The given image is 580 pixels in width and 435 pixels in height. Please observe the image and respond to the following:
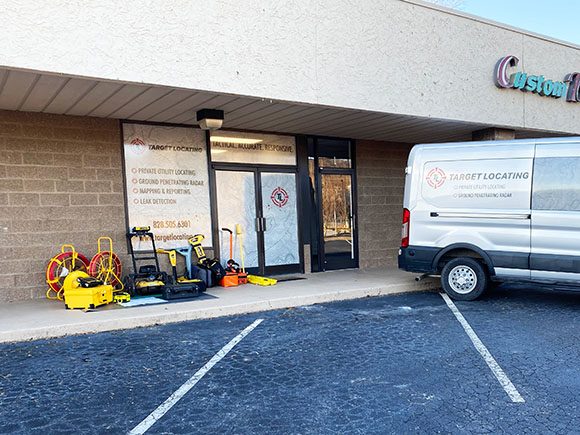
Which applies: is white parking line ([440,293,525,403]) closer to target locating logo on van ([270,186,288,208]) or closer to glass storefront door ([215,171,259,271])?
glass storefront door ([215,171,259,271])

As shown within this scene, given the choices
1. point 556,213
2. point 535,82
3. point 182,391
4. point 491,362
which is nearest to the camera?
point 182,391

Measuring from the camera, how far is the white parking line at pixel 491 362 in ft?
12.6

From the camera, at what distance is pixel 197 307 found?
6.88m

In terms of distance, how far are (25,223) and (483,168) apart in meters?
7.37

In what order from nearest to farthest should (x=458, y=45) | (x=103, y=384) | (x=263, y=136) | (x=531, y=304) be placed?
1. (x=103, y=384)
2. (x=531, y=304)
3. (x=458, y=45)
4. (x=263, y=136)

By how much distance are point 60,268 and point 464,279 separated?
650 cm

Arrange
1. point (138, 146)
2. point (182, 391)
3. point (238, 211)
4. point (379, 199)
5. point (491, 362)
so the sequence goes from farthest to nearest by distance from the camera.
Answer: point (379, 199) → point (238, 211) → point (138, 146) → point (491, 362) → point (182, 391)

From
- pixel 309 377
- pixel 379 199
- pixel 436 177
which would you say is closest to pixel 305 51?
pixel 436 177

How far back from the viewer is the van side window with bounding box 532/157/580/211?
687 cm

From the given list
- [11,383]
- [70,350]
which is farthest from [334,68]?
[11,383]

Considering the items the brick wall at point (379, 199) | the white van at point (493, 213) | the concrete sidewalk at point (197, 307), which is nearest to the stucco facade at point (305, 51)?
the white van at point (493, 213)

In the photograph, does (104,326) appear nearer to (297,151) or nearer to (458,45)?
(297,151)

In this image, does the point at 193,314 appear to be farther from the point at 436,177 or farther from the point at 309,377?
the point at 436,177

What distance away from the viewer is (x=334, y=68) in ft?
25.1
